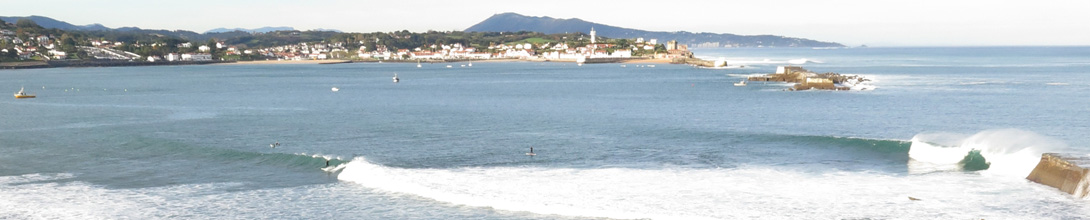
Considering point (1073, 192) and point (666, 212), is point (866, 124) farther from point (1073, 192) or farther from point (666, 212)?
point (666, 212)

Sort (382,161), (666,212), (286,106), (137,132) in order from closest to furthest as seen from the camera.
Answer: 1. (666,212)
2. (382,161)
3. (137,132)
4. (286,106)

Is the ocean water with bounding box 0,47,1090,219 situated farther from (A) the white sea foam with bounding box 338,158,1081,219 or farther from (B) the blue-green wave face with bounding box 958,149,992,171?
(B) the blue-green wave face with bounding box 958,149,992,171

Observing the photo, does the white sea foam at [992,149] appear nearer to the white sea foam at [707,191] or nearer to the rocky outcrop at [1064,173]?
the rocky outcrop at [1064,173]

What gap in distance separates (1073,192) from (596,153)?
1464cm

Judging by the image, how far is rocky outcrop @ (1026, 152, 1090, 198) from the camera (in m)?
20.7

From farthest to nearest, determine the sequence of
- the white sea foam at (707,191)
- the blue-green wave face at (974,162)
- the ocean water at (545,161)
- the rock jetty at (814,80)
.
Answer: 1. the rock jetty at (814,80)
2. the blue-green wave face at (974,162)
3. the ocean water at (545,161)
4. the white sea foam at (707,191)

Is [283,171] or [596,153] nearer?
[283,171]

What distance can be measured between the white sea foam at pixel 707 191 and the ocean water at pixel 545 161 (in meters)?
0.09

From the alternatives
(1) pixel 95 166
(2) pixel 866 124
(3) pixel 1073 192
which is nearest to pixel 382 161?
(1) pixel 95 166

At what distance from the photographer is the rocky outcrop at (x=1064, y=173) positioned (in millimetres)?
20672

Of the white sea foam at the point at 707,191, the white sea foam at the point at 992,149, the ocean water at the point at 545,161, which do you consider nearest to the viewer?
the white sea foam at the point at 707,191

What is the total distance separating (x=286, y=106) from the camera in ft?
190

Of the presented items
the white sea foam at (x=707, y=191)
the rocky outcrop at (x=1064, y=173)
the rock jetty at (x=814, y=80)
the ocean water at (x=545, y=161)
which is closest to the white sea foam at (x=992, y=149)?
the ocean water at (x=545, y=161)

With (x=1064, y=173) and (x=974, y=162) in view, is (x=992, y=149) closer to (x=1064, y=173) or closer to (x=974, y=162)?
(x=974, y=162)
